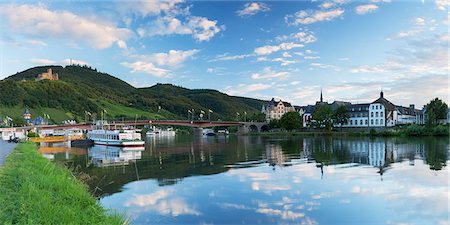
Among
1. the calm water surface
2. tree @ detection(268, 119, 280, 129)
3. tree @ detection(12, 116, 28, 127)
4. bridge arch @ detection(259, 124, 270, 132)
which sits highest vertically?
tree @ detection(12, 116, 28, 127)

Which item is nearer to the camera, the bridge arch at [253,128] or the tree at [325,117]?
the tree at [325,117]

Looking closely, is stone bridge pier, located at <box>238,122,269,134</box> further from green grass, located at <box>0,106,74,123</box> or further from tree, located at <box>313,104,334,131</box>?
green grass, located at <box>0,106,74,123</box>

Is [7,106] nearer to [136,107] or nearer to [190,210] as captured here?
[136,107]

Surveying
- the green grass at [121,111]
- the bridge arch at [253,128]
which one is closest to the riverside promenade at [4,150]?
the bridge arch at [253,128]

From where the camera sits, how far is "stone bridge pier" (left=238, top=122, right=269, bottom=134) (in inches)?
5285

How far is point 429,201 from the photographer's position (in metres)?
15.3

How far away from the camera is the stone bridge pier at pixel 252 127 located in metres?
134

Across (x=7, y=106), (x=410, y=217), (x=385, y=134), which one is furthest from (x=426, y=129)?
(x=7, y=106)

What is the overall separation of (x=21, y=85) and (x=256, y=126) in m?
102

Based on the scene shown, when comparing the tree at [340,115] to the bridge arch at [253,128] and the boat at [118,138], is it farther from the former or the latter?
the boat at [118,138]

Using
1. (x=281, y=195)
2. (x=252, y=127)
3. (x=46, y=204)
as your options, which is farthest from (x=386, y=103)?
(x=46, y=204)

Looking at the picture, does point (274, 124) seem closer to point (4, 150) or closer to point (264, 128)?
point (264, 128)

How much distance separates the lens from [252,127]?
14188 cm

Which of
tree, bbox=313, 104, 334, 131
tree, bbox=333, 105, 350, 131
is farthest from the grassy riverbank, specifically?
tree, bbox=333, 105, 350, 131
